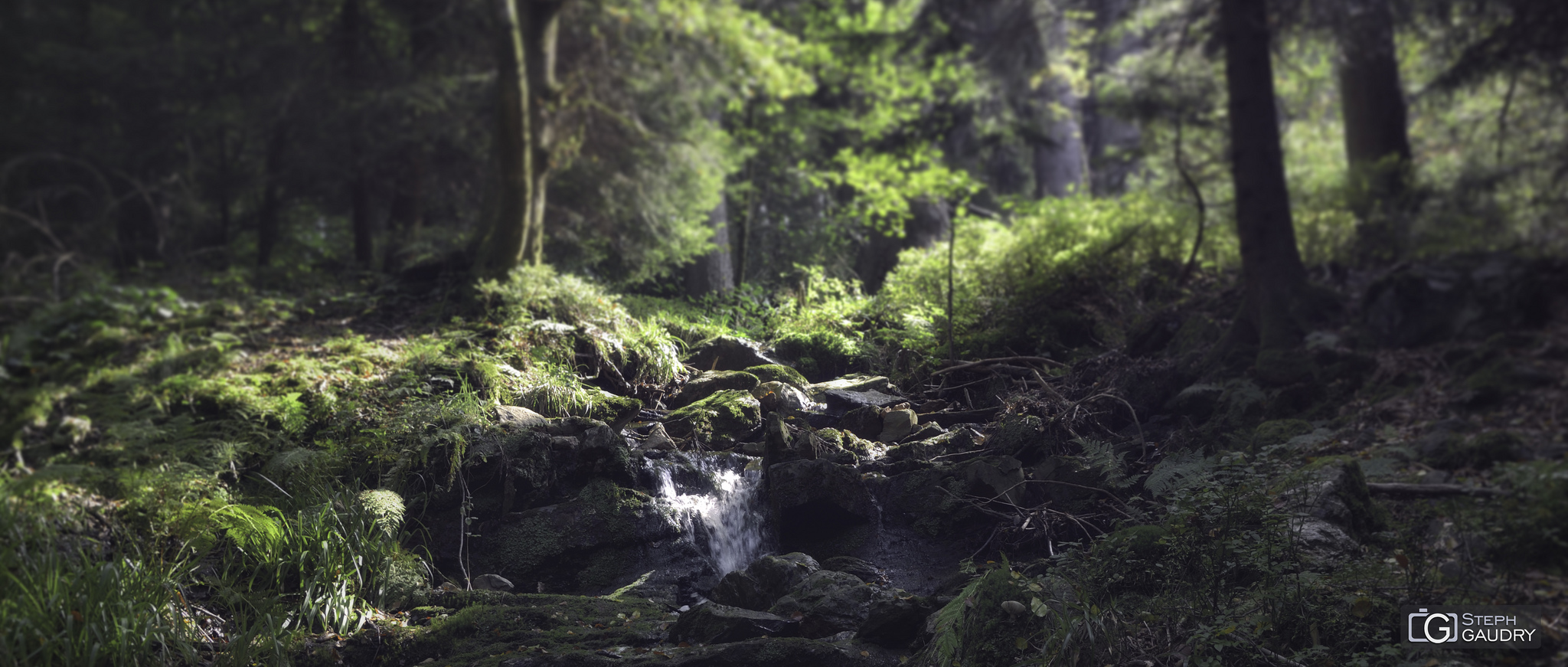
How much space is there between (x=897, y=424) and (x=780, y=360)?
3.56 feet

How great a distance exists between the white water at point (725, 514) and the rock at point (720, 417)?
0.29 m

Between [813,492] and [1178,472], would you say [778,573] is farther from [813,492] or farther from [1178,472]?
[1178,472]

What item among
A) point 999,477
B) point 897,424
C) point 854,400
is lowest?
point 999,477

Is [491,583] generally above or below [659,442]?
below

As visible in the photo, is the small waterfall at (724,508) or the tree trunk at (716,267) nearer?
the small waterfall at (724,508)

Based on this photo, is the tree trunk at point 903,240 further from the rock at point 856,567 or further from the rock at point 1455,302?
the rock at point 1455,302

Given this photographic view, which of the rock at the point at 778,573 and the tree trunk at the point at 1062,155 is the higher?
the tree trunk at the point at 1062,155

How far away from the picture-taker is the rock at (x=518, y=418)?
5500 millimetres

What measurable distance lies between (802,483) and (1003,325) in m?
1.92

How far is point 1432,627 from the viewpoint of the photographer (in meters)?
2.96

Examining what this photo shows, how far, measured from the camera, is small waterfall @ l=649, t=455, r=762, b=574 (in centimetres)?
538

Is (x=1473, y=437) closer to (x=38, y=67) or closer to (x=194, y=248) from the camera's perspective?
(x=194, y=248)

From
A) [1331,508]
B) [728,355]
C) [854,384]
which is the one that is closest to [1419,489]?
[1331,508]

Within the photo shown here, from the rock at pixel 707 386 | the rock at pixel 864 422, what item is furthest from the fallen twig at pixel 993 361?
the rock at pixel 707 386
